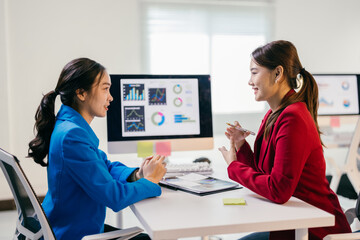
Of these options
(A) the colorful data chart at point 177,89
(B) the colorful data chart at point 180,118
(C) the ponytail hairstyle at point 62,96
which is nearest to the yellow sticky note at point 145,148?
(B) the colorful data chart at point 180,118

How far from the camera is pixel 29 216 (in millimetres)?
1248

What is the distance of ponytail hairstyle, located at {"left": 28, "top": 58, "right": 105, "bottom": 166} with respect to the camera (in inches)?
57.6

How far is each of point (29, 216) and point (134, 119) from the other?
0.97 metres

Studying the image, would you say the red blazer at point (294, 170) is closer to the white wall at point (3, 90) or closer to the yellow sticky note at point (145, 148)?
the yellow sticky note at point (145, 148)

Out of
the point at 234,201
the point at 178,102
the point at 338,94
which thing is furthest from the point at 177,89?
the point at 338,94

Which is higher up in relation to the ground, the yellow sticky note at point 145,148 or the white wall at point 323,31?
the white wall at point 323,31

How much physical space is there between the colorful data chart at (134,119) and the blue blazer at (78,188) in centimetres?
72

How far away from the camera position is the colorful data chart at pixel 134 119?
212 cm

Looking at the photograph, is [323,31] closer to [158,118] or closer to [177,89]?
[177,89]

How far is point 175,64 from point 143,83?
2.29 m

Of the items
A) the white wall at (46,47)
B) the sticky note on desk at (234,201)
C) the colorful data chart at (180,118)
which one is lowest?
the sticky note on desk at (234,201)

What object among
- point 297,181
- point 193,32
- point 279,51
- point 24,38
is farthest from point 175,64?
point 297,181

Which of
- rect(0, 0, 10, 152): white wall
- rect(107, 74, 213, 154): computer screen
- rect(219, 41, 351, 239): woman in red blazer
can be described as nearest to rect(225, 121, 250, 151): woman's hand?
rect(219, 41, 351, 239): woman in red blazer

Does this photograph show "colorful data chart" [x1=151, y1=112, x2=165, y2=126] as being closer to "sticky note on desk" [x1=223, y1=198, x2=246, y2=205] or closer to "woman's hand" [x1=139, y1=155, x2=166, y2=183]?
"woman's hand" [x1=139, y1=155, x2=166, y2=183]
